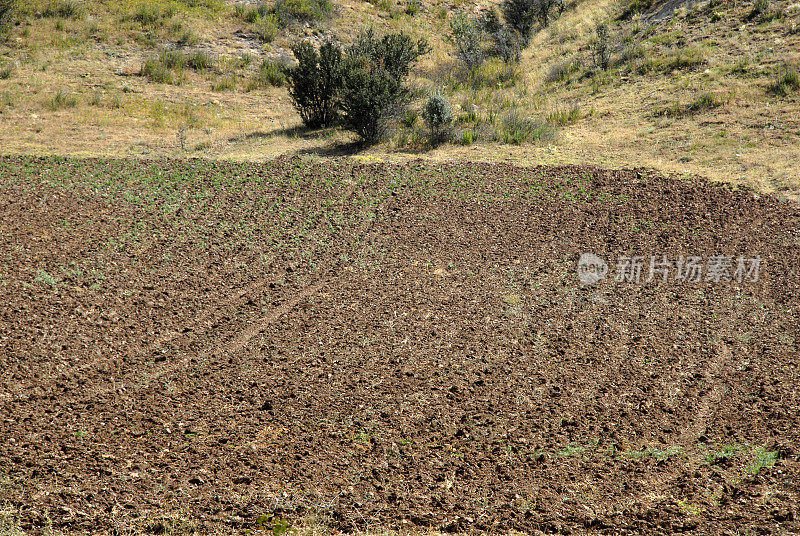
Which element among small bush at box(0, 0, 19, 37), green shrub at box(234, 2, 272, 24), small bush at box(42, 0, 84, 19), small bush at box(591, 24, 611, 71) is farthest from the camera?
green shrub at box(234, 2, 272, 24)

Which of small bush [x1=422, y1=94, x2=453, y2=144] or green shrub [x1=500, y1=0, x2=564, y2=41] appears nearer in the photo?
small bush [x1=422, y1=94, x2=453, y2=144]

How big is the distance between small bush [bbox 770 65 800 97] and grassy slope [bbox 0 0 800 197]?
17 centimetres

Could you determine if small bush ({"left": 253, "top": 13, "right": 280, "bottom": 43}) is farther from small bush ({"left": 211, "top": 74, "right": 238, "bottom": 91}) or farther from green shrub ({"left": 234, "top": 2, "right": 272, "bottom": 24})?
small bush ({"left": 211, "top": 74, "right": 238, "bottom": 91})

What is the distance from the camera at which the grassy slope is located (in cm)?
1094

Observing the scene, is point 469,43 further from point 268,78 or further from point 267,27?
point 267,27

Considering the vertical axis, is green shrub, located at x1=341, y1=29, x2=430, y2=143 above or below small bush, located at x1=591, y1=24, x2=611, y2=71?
below

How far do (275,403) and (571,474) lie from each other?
250 centimetres

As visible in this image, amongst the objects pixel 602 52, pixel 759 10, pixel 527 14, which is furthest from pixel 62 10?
pixel 759 10

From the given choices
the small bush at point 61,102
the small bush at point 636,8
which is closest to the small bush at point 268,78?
the small bush at point 61,102

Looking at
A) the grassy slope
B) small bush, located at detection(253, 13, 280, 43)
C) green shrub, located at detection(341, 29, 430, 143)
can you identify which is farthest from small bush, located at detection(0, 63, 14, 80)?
green shrub, located at detection(341, 29, 430, 143)

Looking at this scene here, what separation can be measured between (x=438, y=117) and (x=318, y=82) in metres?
3.03

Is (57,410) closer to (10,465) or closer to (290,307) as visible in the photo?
(10,465)

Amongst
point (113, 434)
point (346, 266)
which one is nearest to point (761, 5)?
point (346, 266)

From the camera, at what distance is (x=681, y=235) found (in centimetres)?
804
